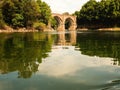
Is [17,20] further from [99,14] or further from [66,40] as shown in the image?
[99,14]

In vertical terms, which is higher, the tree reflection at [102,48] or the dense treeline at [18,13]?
the dense treeline at [18,13]

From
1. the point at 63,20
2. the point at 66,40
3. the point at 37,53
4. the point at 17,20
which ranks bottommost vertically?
the point at 63,20

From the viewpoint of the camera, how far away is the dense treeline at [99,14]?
4844 inches

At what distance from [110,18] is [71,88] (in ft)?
393

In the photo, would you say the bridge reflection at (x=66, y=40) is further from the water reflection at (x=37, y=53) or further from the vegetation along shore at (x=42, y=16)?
the vegetation along shore at (x=42, y=16)

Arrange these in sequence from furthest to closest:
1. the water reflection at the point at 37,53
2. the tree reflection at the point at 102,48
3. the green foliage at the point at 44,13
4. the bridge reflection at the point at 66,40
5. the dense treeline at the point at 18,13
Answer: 1. the green foliage at the point at 44,13
2. the dense treeline at the point at 18,13
3. the bridge reflection at the point at 66,40
4. the tree reflection at the point at 102,48
5. the water reflection at the point at 37,53

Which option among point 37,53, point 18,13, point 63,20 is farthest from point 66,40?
point 63,20

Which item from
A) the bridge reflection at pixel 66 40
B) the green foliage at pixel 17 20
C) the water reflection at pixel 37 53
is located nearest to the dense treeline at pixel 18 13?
the green foliage at pixel 17 20

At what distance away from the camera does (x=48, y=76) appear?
11023 mm

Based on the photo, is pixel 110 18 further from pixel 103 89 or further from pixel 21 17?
pixel 103 89

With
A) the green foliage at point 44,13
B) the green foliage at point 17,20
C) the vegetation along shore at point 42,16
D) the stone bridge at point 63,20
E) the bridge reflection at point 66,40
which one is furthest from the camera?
the stone bridge at point 63,20

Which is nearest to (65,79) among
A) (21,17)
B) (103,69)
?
(103,69)

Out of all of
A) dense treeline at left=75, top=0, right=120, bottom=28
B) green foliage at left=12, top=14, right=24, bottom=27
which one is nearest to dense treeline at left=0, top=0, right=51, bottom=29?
green foliage at left=12, top=14, right=24, bottom=27

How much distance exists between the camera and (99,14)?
135375 millimetres
